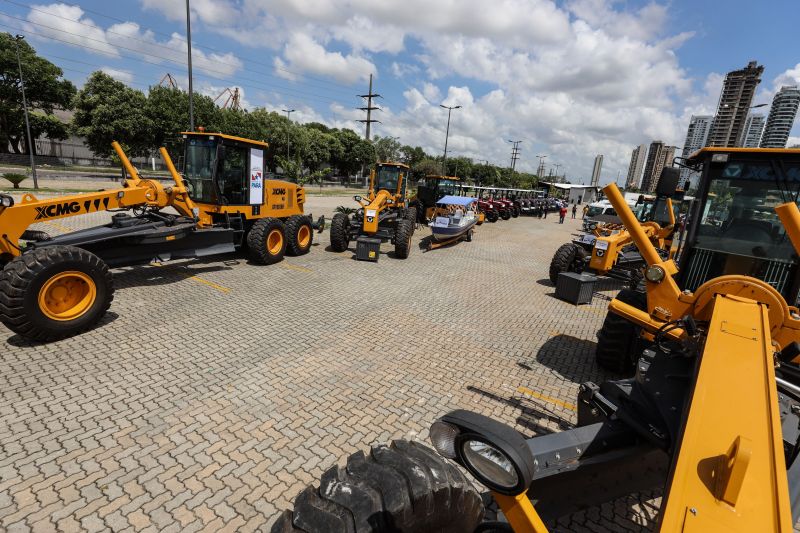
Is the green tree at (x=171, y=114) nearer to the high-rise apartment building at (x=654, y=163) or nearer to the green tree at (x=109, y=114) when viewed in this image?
the green tree at (x=109, y=114)

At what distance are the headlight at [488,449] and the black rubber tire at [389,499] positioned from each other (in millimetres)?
403

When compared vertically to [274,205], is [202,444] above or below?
below

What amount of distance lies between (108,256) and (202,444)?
4.64 metres

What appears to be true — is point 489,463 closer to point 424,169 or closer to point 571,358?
point 571,358

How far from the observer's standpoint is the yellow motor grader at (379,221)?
1150 centimetres

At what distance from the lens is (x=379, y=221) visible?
45.0 feet

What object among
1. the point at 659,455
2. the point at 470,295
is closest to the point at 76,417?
the point at 659,455

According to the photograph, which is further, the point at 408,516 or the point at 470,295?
the point at 470,295

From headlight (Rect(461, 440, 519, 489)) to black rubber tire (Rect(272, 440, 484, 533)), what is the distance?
412 mm

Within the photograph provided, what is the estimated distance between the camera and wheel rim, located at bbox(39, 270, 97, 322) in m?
5.13

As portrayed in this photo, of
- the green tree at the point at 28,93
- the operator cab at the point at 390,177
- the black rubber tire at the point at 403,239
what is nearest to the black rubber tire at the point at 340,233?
the black rubber tire at the point at 403,239

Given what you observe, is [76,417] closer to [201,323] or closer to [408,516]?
[201,323]

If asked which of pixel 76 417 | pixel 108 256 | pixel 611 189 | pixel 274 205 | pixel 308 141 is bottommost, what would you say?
pixel 76 417

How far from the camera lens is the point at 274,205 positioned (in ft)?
35.0
